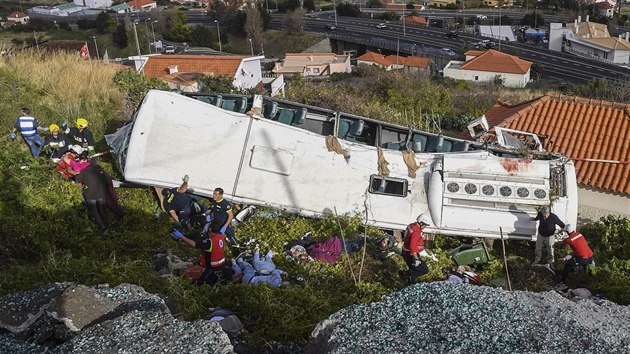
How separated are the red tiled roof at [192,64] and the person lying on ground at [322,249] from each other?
18.7 metres

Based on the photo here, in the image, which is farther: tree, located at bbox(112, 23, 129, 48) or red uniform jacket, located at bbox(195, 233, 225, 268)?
tree, located at bbox(112, 23, 129, 48)

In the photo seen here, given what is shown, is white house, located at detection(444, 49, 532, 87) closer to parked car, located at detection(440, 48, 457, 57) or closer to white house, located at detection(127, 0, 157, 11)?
parked car, located at detection(440, 48, 457, 57)

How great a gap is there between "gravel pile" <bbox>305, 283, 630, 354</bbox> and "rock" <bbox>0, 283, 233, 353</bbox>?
3.48 ft

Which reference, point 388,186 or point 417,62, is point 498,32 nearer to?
point 417,62

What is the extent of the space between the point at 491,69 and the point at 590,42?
21.6 m

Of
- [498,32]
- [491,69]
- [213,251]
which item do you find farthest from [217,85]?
[498,32]

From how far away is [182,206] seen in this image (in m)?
8.83

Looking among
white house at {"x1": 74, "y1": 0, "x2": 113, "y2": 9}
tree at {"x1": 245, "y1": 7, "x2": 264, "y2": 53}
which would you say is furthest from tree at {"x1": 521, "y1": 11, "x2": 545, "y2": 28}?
white house at {"x1": 74, "y1": 0, "x2": 113, "y2": 9}

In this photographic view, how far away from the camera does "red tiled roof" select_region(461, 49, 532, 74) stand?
178ft

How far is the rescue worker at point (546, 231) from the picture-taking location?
330 inches

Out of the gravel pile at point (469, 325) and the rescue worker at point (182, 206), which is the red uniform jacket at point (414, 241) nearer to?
the gravel pile at point (469, 325)

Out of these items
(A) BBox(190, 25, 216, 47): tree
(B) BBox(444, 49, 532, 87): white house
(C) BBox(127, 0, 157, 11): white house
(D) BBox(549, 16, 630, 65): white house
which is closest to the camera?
(B) BBox(444, 49, 532, 87): white house

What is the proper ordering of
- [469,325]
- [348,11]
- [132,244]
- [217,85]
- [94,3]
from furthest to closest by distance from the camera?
[94,3] < [348,11] < [217,85] < [132,244] < [469,325]

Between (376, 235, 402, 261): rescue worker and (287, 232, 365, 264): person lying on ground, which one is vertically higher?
(287, 232, 365, 264): person lying on ground
